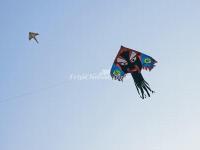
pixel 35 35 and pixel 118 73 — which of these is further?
pixel 35 35

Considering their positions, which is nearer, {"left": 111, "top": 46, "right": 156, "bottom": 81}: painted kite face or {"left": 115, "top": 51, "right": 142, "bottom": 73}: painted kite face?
{"left": 111, "top": 46, "right": 156, "bottom": 81}: painted kite face

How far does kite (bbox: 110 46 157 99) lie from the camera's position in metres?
58.8

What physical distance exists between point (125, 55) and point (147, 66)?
9.61ft

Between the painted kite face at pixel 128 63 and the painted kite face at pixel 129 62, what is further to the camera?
the painted kite face at pixel 129 62

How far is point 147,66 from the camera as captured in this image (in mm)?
58969

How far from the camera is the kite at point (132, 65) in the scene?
58750 millimetres

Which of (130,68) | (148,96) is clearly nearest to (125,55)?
(130,68)

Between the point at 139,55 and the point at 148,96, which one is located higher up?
the point at 139,55

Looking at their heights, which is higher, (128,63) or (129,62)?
(129,62)

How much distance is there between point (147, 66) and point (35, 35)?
1486 cm

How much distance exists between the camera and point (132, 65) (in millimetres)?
60000

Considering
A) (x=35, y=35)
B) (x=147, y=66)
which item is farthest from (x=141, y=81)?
(x=35, y=35)

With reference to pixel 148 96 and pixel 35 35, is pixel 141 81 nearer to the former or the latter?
pixel 148 96

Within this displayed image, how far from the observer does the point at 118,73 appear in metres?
59.9
